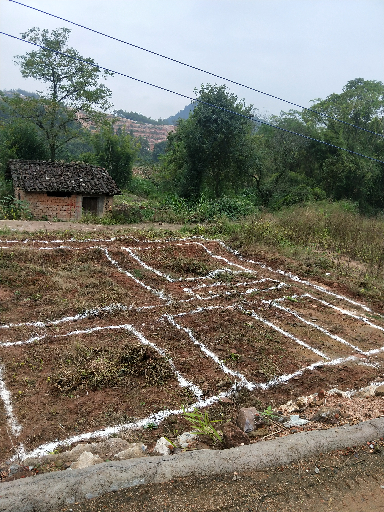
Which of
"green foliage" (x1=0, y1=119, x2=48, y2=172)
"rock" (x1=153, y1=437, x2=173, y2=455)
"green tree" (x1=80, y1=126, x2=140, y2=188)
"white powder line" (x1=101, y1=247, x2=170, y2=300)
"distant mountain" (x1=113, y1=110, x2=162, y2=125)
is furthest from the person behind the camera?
"distant mountain" (x1=113, y1=110, x2=162, y2=125)

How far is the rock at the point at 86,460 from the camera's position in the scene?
9.09 ft

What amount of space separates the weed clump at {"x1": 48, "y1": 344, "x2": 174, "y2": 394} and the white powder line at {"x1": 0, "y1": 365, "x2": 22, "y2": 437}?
0.43 metres

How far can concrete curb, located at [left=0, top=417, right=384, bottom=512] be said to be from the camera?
2.27 metres

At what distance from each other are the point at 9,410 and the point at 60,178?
50.7ft

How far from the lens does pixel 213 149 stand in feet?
59.6

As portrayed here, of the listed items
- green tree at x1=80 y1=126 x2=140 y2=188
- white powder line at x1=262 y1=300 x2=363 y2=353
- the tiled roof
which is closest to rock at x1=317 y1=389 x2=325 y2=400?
white powder line at x1=262 y1=300 x2=363 y2=353

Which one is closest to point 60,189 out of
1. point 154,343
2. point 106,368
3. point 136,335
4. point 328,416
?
point 136,335

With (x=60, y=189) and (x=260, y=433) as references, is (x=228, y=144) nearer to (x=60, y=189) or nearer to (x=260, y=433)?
(x=60, y=189)


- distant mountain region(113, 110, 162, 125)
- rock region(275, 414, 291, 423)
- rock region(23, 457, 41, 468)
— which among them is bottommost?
rock region(275, 414, 291, 423)

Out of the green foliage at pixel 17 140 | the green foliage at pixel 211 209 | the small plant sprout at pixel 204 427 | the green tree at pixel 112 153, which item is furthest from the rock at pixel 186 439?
the green tree at pixel 112 153

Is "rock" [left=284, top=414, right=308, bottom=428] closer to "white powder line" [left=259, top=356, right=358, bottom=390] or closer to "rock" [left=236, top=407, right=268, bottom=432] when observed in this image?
"rock" [left=236, top=407, right=268, bottom=432]

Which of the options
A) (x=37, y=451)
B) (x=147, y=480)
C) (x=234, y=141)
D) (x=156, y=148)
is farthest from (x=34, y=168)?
(x=156, y=148)

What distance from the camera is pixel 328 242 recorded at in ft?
37.5

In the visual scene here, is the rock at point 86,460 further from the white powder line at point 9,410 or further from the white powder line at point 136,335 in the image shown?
the white powder line at point 136,335
